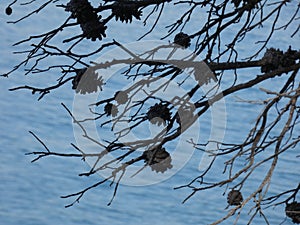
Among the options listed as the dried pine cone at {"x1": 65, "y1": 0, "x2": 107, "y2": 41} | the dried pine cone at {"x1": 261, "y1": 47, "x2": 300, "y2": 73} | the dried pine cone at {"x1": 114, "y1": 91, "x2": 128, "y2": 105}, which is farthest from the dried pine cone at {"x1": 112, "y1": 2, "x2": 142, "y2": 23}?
the dried pine cone at {"x1": 261, "y1": 47, "x2": 300, "y2": 73}

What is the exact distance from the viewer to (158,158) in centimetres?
151

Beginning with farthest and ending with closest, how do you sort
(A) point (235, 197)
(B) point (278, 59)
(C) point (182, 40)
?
(C) point (182, 40)
(B) point (278, 59)
(A) point (235, 197)

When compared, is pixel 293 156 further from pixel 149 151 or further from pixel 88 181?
pixel 149 151

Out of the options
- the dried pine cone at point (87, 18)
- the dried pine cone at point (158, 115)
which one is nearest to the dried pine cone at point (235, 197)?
the dried pine cone at point (158, 115)

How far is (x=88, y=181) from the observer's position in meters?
4.14

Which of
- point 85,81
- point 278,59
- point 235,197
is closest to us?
point 235,197

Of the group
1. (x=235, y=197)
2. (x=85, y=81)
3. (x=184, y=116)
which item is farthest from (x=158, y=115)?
(x=235, y=197)

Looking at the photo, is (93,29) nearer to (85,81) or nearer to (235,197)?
(85,81)

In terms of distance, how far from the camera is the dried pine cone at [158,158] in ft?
4.87

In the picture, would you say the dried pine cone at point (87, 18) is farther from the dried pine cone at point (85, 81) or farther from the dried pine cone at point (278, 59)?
the dried pine cone at point (278, 59)

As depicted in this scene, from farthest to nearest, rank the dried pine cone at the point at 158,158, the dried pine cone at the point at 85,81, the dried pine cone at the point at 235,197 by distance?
1. the dried pine cone at the point at 85,81
2. the dried pine cone at the point at 158,158
3. the dried pine cone at the point at 235,197

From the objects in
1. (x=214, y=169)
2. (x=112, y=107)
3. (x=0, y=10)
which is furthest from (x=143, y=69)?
(x=112, y=107)

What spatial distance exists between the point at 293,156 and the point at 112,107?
9.56 ft

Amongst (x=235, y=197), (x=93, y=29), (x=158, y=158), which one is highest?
(x=93, y=29)
